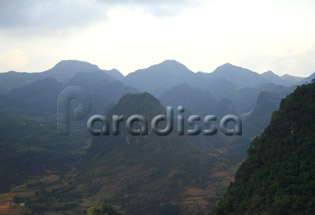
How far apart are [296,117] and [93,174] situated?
67.9 meters

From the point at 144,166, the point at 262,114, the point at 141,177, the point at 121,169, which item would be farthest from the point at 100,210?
the point at 262,114

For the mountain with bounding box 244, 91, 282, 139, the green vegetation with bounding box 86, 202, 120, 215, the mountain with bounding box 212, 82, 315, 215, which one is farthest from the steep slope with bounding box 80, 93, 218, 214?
the mountain with bounding box 244, 91, 282, 139

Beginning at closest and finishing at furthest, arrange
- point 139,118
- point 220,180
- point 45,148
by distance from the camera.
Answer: point 220,180
point 139,118
point 45,148

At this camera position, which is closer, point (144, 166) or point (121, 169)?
point (144, 166)

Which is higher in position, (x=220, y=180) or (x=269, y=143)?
(x=269, y=143)

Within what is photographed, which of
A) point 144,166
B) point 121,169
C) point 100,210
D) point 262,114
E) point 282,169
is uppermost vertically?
point 262,114

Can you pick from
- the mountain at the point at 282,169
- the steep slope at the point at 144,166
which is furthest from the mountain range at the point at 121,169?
the mountain at the point at 282,169

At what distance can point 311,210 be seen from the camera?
27.4 metres

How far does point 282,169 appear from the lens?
33.5m

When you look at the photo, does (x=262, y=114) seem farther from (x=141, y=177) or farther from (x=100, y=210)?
(x=100, y=210)

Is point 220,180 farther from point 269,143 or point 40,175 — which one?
point 40,175

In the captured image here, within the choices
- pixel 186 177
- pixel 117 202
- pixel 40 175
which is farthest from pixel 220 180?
pixel 40 175

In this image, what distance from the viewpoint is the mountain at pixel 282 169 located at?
2958cm

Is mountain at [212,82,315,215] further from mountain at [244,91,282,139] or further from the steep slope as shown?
mountain at [244,91,282,139]
